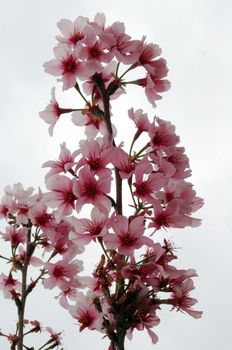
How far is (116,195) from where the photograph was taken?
3.57 metres

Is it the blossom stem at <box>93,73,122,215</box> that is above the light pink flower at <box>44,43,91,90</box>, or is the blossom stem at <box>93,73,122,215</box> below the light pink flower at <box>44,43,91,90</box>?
below

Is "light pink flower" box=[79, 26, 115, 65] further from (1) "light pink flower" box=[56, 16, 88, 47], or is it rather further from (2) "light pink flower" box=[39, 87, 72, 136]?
(2) "light pink flower" box=[39, 87, 72, 136]

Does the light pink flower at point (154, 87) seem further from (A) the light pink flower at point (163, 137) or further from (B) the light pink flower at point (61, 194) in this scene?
(B) the light pink flower at point (61, 194)

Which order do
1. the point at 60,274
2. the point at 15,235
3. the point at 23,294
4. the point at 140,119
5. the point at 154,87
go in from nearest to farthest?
the point at 140,119 < the point at 60,274 < the point at 154,87 < the point at 23,294 < the point at 15,235

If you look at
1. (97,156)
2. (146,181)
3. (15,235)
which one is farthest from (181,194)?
(15,235)

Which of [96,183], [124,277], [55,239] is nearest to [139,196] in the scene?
[96,183]

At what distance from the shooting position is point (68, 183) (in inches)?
137

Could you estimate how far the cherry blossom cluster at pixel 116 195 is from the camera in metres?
3.33

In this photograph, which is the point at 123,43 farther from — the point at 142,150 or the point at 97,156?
the point at 97,156

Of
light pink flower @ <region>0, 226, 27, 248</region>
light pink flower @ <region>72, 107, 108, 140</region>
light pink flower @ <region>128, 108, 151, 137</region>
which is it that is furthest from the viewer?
light pink flower @ <region>0, 226, 27, 248</region>

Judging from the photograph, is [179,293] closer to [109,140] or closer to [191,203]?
[191,203]

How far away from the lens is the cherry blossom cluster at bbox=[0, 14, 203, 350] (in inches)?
131

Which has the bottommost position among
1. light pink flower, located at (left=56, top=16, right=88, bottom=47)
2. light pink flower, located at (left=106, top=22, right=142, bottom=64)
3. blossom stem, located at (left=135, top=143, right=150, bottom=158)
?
blossom stem, located at (left=135, top=143, right=150, bottom=158)

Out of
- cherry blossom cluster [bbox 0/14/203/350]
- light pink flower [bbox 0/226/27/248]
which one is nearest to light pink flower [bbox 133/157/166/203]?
cherry blossom cluster [bbox 0/14/203/350]
